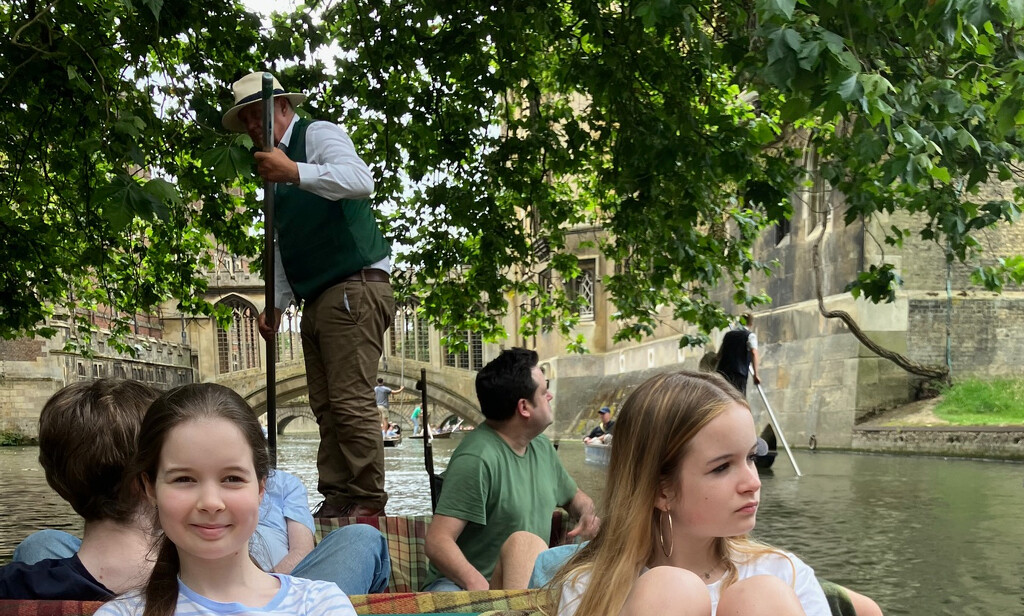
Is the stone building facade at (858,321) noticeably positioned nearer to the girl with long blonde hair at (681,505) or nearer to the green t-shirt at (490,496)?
the green t-shirt at (490,496)

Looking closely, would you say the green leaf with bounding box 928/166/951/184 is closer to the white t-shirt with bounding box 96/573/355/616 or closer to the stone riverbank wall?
the white t-shirt with bounding box 96/573/355/616

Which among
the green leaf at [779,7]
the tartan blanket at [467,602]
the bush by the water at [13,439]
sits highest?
the green leaf at [779,7]

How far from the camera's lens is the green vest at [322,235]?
378 centimetres

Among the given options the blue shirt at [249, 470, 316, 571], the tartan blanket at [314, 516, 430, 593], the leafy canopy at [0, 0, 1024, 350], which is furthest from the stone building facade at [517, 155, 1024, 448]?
the blue shirt at [249, 470, 316, 571]

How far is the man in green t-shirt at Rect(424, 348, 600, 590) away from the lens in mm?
2984

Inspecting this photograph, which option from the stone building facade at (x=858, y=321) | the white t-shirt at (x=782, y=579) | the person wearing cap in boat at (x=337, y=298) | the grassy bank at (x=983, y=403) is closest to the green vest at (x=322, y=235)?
the person wearing cap in boat at (x=337, y=298)

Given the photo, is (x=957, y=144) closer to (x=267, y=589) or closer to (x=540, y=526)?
(x=540, y=526)

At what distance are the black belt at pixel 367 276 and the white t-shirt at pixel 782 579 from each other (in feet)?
6.64

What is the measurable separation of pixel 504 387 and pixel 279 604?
4.68 ft

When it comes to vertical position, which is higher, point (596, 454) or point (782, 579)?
point (782, 579)

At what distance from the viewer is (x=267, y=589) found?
1.77 metres

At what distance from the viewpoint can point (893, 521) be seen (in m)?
8.45

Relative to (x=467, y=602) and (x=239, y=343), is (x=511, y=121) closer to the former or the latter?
(x=467, y=602)

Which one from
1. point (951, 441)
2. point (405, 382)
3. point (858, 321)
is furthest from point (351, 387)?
point (405, 382)
